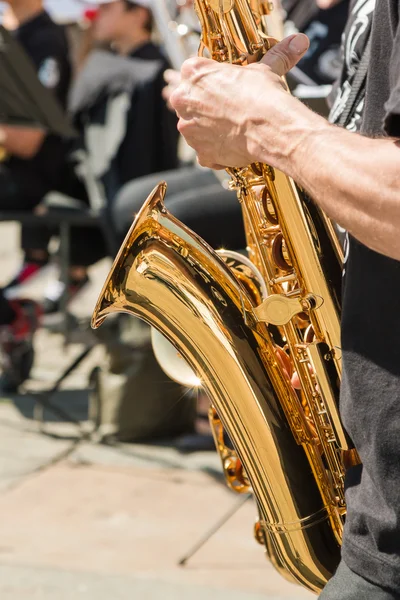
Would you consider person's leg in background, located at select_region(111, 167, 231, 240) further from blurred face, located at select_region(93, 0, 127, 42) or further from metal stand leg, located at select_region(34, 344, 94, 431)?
blurred face, located at select_region(93, 0, 127, 42)

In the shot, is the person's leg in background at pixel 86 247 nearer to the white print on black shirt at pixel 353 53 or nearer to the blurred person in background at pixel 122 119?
the blurred person in background at pixel 122 119

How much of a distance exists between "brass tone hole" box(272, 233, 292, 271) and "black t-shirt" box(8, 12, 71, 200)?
3461 mm

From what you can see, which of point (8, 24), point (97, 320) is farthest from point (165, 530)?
point (8, 24)

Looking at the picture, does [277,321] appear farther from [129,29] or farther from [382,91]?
[129,29]

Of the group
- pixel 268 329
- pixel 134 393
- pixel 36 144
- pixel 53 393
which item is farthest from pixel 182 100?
pixel 36 144

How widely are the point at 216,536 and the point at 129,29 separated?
2990 mm

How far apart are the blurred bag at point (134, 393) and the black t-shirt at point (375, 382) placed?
2.74 m

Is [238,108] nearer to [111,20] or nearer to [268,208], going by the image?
[268,208]

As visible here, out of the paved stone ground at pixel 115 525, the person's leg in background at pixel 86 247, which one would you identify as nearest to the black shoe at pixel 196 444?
the paved stone ground at pixel 115 525

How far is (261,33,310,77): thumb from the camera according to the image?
1324mm

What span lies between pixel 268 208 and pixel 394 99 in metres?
0.46

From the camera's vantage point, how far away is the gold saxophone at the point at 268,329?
142 cm

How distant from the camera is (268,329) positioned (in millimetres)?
1548

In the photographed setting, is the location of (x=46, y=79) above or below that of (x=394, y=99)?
below
